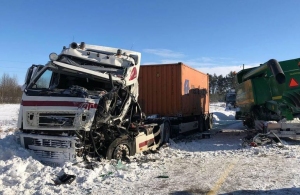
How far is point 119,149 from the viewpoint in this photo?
841 cm

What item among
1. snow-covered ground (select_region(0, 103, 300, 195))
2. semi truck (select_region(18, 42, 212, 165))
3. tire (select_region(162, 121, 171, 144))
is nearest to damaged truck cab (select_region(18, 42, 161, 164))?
semi truck (select_region(18, 42, 212, 165))

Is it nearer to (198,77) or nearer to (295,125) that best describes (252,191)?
(295,125)

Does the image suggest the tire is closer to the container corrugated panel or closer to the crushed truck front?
the container corrugated panel

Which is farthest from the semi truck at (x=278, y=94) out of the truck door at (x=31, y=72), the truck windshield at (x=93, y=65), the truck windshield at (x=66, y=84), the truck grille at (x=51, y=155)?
the truck door at (x=31, y=72)

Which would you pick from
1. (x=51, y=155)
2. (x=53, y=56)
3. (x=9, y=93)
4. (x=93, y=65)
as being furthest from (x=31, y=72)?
(x=9, y=93)

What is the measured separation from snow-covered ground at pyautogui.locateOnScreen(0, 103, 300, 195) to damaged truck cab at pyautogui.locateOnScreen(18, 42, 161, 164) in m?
0.40

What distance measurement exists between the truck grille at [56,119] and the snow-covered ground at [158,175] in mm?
828

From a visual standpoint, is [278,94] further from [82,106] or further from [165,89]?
[82,106]

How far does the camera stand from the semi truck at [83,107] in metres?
7.37

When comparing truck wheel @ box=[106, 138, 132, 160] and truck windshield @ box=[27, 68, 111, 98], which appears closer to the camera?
truck windshield @ box=[27, 68, 111, 98]

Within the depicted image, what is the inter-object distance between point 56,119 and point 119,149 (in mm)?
1914

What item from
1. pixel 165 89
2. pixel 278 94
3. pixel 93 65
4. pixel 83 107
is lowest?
pixel 83 107

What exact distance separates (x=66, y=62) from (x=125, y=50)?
6.63 feet

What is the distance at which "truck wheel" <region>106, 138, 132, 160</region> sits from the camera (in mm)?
8143
